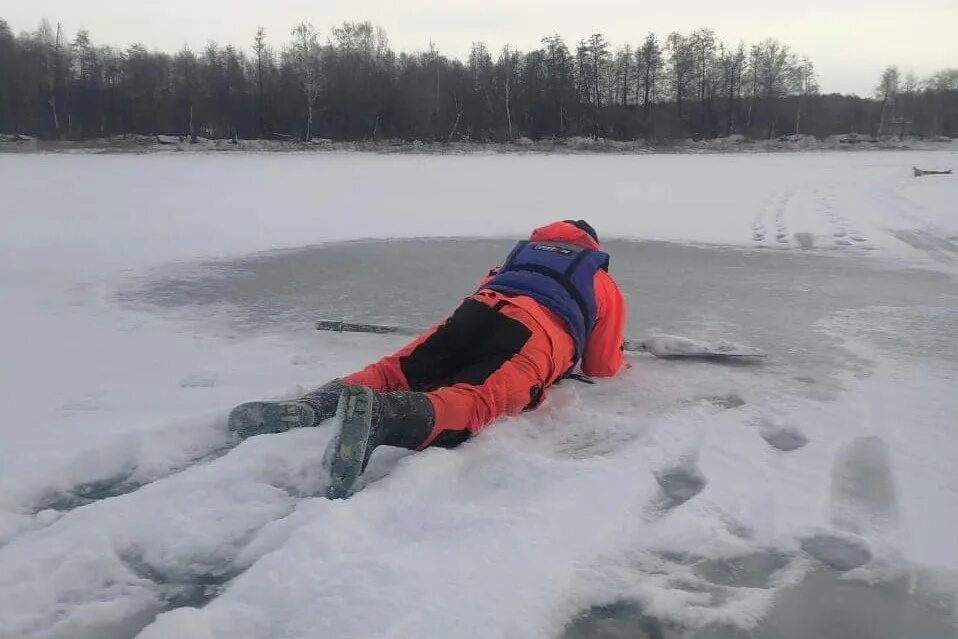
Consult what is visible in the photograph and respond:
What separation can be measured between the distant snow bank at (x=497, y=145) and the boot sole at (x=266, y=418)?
1216 inches

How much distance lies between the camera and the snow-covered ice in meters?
1.87

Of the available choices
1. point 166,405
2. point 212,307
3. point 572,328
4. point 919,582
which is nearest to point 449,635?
point 919,582

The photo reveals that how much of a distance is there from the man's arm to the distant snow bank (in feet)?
101

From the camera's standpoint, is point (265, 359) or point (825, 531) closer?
point (825, 531)

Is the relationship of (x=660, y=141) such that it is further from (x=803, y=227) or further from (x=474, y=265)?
(x=474, y=265)

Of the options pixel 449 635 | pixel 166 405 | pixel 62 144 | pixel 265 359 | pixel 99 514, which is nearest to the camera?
pixel 449 635

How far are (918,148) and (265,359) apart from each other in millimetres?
41862

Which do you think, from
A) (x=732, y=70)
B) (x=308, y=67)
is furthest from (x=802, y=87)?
(x=308, y=67)

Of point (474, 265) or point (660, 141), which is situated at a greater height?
point (660, 141)

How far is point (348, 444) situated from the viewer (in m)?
2.35

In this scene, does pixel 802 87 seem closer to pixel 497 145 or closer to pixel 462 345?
pixel 497 145

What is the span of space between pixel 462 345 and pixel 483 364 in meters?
0.21

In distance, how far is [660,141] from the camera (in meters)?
37.9

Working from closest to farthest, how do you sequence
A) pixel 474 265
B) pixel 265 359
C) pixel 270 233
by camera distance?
pixel 265 359
pixel 474 265
pixel 270 233
